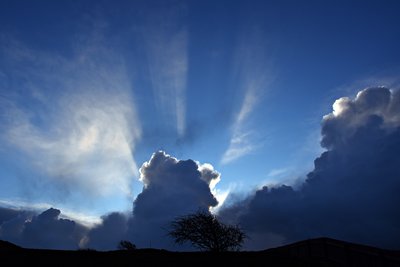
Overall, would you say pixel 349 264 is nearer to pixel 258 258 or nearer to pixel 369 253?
pixel 369 253

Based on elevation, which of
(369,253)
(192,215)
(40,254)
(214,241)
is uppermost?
(192,215)

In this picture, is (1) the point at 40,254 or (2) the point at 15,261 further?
(1) the point at 40,254

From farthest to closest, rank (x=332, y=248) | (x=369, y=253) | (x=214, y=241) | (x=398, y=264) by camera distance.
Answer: (x=214, y=241), (x=332, y=248), (x=369, y=253), (x=398, y=264)

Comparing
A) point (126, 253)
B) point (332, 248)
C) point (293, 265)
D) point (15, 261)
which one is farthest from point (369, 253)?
point (15, 261)

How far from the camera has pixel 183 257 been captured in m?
24.5

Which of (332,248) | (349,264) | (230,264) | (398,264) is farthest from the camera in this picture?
(230,264)

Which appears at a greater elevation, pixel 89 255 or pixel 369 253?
pixel 89 255

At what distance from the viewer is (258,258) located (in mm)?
24734

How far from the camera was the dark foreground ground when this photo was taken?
21.2 metres

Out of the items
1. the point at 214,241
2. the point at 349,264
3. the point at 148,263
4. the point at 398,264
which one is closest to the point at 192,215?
the point at 214,241

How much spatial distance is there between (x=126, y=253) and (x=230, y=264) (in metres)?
7.95

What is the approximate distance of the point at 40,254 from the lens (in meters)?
24.5

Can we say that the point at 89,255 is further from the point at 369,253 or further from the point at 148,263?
the point at 369,253

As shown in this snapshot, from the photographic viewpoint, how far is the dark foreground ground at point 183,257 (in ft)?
69.7
